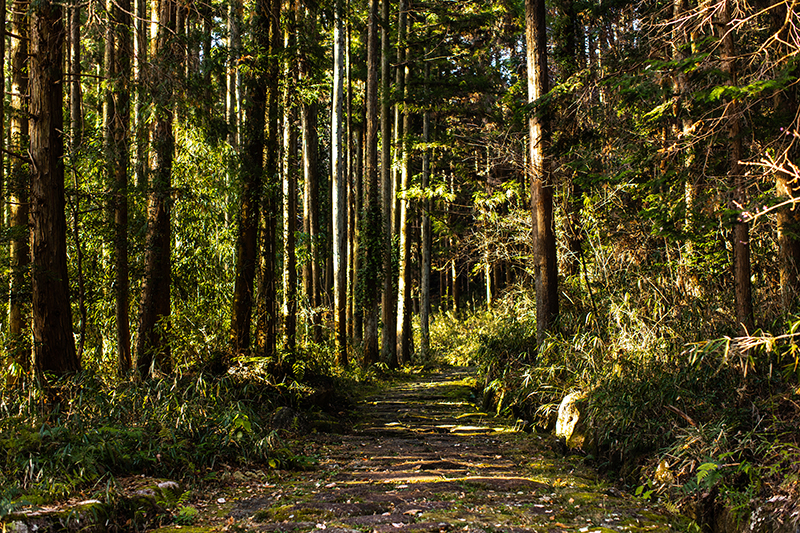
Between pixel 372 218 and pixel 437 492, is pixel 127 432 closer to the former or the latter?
pixel 437 492

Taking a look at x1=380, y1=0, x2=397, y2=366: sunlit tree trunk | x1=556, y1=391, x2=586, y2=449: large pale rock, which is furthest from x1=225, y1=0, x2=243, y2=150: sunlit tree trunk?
x1=556, y1=391, x2=586, y2=449: large pale rock

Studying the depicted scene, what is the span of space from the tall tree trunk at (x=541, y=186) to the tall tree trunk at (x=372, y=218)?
6.67m

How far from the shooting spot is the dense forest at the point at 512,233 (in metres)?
4.91

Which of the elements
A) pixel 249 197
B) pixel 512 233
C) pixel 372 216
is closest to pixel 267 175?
pixel 249 197

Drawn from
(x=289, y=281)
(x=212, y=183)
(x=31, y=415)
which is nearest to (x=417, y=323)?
(x=289, y=281)

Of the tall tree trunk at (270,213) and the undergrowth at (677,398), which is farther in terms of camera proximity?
the tall tree trunk at (270,213)

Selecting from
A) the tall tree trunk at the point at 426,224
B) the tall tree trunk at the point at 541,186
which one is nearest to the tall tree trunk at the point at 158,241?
the tall tree trunk at the point at 541,186

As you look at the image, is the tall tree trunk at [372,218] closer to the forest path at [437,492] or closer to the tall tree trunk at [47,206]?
the forest path at [437,492]

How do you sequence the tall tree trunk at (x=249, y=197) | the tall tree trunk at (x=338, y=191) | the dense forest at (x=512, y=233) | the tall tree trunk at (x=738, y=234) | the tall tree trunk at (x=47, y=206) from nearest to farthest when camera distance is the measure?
the dense forest at (x=512, y=233) < the tall tree trunk at (x=738, y=234) < the tall tree trunk at (x=47, y=206) < the tall tree trunk at (x=249, y=197) < the tall tree trunk at (x=338, y=191)

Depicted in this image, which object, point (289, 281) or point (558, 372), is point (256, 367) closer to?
point (289, 281)

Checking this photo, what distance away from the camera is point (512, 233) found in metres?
14.2

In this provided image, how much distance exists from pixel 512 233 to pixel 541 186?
532 centimetres

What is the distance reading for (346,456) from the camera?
20.7 ft

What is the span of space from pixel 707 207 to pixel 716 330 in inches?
59.1
